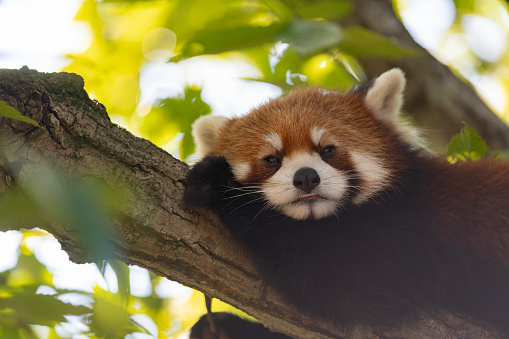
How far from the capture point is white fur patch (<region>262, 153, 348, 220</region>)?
11.2 ft

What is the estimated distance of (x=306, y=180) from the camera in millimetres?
3418

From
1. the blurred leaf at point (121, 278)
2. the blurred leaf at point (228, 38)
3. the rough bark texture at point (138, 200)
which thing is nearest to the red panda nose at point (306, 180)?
the rough bark texture at point (138, 200)

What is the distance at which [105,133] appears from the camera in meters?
2.76

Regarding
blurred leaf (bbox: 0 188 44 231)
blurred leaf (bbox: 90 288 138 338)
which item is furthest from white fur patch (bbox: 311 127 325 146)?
blurred leaf (bbox: 0 188 44 231)

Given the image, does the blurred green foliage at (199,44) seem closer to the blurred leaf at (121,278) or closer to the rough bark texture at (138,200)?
the rough bark texture at (138,200)

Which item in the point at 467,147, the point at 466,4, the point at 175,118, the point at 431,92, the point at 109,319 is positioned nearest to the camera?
the point at 109,319

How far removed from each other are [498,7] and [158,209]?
18.9 ft

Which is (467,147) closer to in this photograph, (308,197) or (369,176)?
(369,176)

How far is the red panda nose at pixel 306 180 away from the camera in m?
3.40

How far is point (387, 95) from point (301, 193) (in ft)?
4.47

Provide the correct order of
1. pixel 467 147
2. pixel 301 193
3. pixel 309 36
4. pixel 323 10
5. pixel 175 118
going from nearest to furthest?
1. pixel 309 36
2. pixel 301 193
3. pixel 323 10
4. pixel 467 147
5. pixel 175 118

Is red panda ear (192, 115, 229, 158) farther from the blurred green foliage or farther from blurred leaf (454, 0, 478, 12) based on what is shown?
blurred leaf (454, 0, 478, 12)

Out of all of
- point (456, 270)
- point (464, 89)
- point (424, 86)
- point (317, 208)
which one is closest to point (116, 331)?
point (317, 208)

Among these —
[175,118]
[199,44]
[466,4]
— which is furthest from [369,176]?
[466,4]
